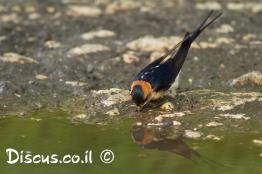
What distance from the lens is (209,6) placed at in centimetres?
1077

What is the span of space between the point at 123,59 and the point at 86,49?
510mm

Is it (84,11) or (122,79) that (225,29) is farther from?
(122,79)

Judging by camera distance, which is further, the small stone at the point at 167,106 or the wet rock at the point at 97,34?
the wet rock at the point at 97,34

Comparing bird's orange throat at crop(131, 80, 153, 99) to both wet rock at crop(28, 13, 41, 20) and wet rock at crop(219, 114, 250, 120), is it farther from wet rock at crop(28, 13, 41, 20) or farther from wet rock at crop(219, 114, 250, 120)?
wet rock at crop(28, 13, 41, 20)

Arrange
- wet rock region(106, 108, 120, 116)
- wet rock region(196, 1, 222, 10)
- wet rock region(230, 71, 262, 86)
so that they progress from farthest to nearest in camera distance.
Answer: wet rock region(196, 1, 222, 10)
wet rock region(230, 71, 262, 86)
wet rock region(106, 108, 120, 116)

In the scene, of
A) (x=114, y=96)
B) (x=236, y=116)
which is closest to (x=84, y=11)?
(x=114, y=96)

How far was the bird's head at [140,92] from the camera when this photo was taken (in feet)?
21.0

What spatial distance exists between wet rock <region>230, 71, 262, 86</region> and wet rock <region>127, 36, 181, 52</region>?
1.54 m

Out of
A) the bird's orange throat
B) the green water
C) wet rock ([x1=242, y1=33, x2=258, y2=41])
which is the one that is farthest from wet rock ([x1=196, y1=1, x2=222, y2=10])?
the green water

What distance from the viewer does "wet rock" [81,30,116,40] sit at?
30.3 ft

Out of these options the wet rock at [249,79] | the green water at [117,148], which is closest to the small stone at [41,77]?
the green water at [117,148]

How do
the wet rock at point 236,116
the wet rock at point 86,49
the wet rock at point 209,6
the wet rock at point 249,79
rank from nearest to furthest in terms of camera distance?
the wet rock at point 236,116, the wet rock at point 249,79, the wet rock at point 86,49, the wet rock at point 209,6

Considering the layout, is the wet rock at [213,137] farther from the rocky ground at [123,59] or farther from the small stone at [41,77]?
the small stone at [41,77]

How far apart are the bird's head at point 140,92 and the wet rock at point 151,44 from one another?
218 centimetres
